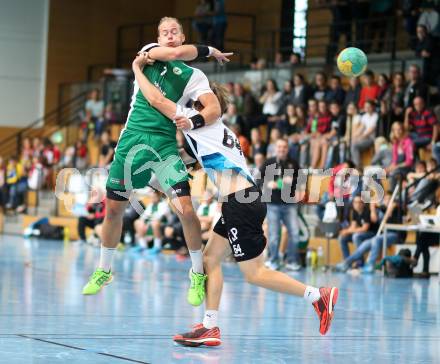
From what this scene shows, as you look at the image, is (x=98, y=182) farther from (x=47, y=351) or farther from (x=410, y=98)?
(x=47, y=351)

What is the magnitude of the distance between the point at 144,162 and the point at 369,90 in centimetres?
1093

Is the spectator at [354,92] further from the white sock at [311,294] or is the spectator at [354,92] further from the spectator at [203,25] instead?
the white sock at [311,294]

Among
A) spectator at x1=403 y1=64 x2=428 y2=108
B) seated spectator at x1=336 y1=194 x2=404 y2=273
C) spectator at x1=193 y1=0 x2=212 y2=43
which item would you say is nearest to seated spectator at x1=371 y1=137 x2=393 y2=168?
spectator at x1=403 y1=64 x2=428 y2=108

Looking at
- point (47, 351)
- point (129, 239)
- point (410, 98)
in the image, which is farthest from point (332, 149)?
point (47, 351)

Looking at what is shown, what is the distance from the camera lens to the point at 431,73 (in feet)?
55.7

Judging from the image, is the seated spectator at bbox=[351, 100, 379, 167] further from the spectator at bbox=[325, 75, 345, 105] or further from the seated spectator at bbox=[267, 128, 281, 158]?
the seated spectator at bbox=[267, 128, 281, 158]

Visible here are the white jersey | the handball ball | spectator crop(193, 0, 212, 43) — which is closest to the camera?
the white jersey

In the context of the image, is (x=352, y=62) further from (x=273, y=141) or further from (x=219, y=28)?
(x=219, y=28)

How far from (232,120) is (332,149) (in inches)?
118

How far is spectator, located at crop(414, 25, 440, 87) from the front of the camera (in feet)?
55.3

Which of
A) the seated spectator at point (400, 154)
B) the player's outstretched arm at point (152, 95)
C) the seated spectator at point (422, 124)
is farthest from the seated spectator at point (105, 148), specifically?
the player's outstretched arm at point (152, 95)

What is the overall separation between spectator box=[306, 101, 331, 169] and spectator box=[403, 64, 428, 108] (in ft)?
4.91

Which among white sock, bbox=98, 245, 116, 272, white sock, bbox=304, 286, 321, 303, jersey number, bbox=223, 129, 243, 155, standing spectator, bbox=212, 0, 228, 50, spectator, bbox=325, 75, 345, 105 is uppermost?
standing spectator, bbox=212, 0, 228, 50

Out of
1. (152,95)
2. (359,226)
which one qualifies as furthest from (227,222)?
(359,226)
